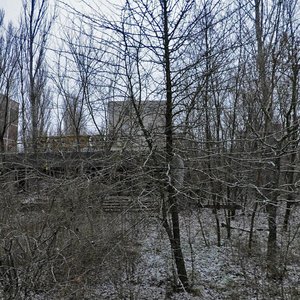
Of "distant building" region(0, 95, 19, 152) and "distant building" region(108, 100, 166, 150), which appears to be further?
"distant building" region(0, 95, 19, 152)

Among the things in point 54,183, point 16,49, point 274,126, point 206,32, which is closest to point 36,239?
point 54,183

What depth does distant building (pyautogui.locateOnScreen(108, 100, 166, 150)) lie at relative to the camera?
453cm

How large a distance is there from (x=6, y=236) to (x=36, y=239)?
326 mm

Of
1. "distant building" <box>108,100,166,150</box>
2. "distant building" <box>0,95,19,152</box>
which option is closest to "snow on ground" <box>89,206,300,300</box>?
"distant building" <box>108,100,166,150</box>

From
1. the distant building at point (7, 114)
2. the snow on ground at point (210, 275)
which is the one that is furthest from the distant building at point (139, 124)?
the distant building at point (7, 114)

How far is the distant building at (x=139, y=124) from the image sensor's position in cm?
453

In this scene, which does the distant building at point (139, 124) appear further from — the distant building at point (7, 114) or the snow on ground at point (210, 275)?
the distant building at point (7, 114)

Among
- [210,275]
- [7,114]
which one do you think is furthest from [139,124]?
[7,114]

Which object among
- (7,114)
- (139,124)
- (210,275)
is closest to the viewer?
(139,124)

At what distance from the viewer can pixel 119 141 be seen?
4.70 meters

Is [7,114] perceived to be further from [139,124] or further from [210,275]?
[210,275]

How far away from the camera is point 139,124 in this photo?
4.65 m

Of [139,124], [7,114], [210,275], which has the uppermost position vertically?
[7,114]

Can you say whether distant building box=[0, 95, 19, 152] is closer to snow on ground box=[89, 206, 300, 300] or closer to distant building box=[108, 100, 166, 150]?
distant building box=[108, 100, 166, 150]
